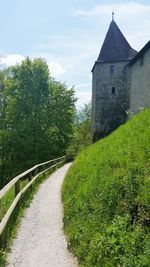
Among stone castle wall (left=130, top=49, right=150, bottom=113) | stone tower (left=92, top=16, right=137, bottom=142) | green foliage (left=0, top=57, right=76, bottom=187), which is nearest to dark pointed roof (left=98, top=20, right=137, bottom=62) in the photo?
stone tower (left=92, top=16, right=137, bottom=142)

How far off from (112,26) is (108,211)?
35.3 meters

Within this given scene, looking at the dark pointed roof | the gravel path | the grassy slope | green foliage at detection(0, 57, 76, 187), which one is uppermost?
the dark pointed roof

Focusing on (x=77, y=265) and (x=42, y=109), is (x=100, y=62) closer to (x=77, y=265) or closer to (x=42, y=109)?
(x=42, y=109)

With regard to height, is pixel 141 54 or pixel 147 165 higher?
pixel 141 54

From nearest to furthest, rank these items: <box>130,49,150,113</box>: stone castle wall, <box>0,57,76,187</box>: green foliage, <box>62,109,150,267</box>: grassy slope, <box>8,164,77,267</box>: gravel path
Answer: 1. <box>62,109,150,267</box>: grassy slope
2. <box>8,164,77,267</box>: gravel path
3. <box>130,49,150,113</box>: stone castle wall
4. <box>0,57,76,187</box>: green foliage

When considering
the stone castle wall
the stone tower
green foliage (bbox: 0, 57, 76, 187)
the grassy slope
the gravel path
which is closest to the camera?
the grassy slope

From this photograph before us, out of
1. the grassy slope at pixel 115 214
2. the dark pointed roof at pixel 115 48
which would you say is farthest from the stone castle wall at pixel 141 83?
the grassy slope at pixel 115 214

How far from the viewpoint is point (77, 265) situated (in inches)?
207

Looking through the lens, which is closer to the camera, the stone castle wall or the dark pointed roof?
the stone castle wall

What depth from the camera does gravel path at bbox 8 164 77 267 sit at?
5449 mm

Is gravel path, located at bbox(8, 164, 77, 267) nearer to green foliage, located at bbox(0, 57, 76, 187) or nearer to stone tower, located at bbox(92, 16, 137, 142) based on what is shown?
green foliage, located at bbox(0, 57, 76, 187)

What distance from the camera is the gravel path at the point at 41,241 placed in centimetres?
545

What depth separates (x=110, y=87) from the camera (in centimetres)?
3681

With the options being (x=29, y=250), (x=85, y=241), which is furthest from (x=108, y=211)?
(x=29, y=250)
